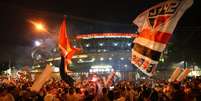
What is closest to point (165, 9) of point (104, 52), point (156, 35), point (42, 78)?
point (156, 35)

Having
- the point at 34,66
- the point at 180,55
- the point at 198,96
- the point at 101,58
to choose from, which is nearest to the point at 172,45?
the point at 180,55

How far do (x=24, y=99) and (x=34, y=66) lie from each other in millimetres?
114533

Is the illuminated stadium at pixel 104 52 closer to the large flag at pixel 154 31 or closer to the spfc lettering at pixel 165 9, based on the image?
the large flag at pixel 154 31

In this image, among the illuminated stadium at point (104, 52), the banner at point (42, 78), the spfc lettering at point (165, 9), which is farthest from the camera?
the illuminated stadium at point (104, 52)

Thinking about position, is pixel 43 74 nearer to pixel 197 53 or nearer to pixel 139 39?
pixel 139 39

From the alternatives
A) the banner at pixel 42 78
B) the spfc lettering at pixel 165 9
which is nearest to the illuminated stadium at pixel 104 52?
the banner at pixel 42 78

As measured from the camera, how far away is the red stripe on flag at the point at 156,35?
11211 mm

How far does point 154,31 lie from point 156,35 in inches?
7.8

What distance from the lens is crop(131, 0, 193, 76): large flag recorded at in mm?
10837

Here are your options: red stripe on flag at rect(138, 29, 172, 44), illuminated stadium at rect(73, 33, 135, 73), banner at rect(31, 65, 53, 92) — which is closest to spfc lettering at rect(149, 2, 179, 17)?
red stripe on flag at rect(138, 29, 172, 44)

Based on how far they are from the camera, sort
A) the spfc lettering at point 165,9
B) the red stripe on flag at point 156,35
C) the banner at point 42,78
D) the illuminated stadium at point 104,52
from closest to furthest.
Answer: the spfc lettering at point 165,9, the red stripe on flag at point 156,35, the banner at point 42,78, the illuminated stadium at point 104,52

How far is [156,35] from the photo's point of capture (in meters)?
11.7

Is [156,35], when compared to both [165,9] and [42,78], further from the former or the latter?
[42,78]

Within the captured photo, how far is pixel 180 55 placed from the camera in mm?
88750
